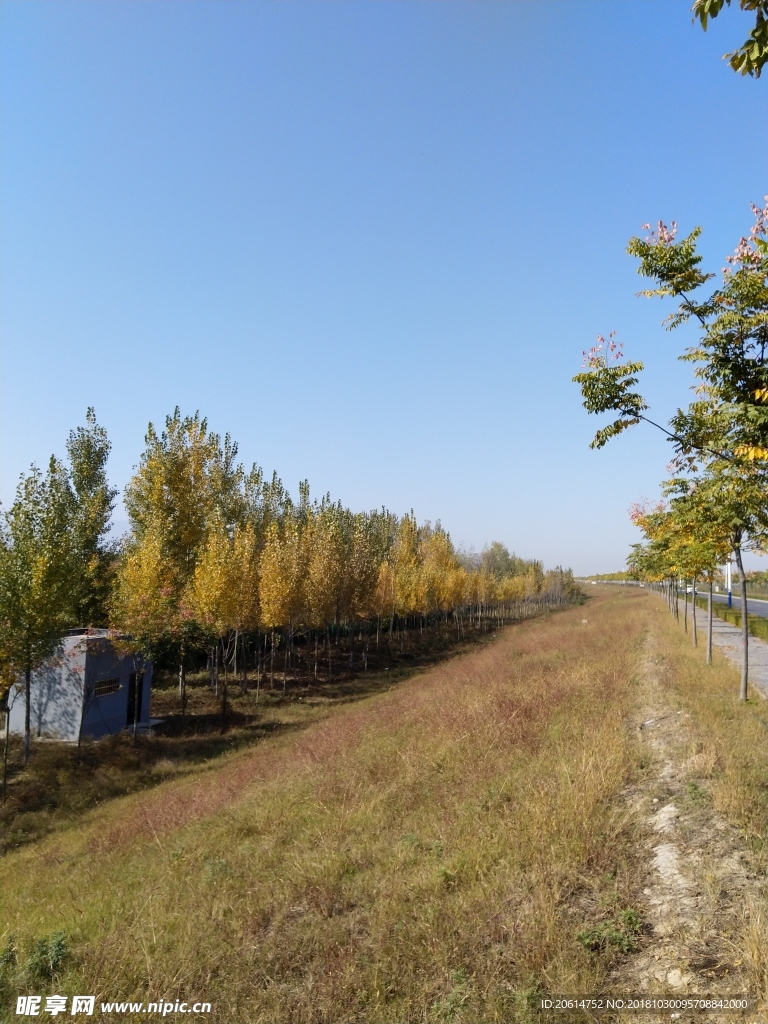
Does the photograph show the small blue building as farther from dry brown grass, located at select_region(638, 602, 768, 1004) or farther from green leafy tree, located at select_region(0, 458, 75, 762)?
dry brown grass, located at select_region(638, 602, 768, 1004)

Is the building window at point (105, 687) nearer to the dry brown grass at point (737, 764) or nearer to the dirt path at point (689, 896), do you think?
the dry brown grass at point (737, 764)

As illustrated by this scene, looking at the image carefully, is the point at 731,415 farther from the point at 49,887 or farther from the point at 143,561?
the point at 143,561

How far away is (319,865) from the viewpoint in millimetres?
7590

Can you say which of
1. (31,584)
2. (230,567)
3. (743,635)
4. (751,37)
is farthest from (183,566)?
(751,37)

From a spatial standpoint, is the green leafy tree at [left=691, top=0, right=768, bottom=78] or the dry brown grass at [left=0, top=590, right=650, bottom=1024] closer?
the green leafy tree at [left=691, top=0, right=768, bottom=78]

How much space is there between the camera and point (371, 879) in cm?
714

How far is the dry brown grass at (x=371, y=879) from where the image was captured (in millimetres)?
5176

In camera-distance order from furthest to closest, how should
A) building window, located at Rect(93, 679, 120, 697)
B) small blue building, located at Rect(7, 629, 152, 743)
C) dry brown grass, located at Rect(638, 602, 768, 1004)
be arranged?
1. building window, located at Rect(93, 679, 120, 697)
2. small blue building, located at Rect(7, 629, 152, 743)
3. dry brown grass, located at Rect(638, 602, 768, 1004)

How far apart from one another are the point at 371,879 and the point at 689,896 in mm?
3628

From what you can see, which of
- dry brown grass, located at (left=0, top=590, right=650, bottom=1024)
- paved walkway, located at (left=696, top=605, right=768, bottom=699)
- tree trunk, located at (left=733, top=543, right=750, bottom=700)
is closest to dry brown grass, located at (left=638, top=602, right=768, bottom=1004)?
tree trunk, located at (left=733, top=543, right=750, bottom=700)

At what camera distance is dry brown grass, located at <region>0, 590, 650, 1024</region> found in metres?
5.18

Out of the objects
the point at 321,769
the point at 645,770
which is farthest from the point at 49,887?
the point at 645,770

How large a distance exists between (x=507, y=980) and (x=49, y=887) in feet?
30.7

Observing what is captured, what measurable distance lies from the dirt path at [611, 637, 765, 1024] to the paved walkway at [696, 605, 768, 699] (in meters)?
8.94
